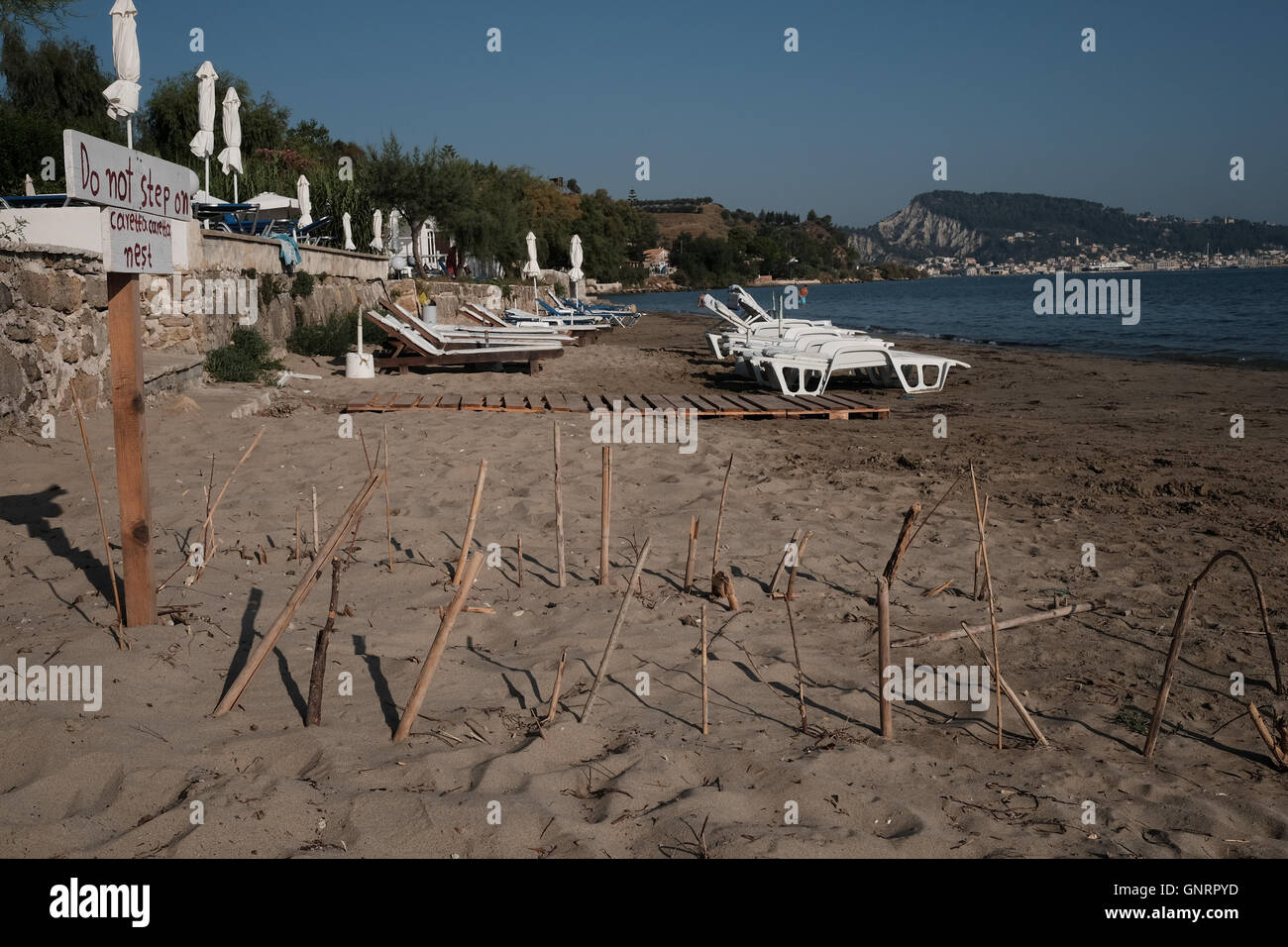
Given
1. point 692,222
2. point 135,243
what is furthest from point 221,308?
point 692,222

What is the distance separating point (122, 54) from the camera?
8242mm

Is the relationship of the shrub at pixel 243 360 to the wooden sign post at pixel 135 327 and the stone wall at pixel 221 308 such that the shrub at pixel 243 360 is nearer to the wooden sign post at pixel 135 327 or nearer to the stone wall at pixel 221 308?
the stone wall at pixel 221 308

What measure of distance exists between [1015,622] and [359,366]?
1054 cm

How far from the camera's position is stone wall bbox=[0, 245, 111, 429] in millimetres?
6629

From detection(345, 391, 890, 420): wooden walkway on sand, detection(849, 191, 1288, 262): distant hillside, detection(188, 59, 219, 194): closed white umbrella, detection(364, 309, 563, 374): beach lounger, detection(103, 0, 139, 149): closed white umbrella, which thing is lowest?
detection(345, 391, 890, 420): wooden walkway on sand

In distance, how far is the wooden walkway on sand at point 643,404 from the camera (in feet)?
33.6

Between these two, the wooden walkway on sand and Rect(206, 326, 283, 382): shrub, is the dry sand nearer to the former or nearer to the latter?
the wooden walkway on sand

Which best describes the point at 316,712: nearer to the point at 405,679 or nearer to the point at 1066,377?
the point at 405,679

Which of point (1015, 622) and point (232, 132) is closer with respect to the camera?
point (1015, 622)

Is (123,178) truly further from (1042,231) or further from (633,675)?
(1042,231)

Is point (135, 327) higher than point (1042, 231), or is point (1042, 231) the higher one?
point (1042, 231)

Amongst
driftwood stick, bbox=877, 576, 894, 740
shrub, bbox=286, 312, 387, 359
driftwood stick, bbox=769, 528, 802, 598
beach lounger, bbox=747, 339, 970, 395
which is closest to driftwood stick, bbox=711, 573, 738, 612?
driftwood stick, bbox=769, 528, 802, 598

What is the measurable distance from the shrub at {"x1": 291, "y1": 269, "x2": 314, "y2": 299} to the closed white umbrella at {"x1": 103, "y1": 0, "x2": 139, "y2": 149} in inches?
261

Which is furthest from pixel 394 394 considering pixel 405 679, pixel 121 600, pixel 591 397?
pixel 405 679
